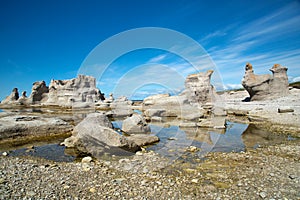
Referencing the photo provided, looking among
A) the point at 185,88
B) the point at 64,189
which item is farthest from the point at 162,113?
the point at 185,88

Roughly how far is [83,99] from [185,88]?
4164 cm

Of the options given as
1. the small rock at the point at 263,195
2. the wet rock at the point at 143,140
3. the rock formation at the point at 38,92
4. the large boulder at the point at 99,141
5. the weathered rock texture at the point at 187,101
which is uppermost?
the rock formation at the point at 38,92

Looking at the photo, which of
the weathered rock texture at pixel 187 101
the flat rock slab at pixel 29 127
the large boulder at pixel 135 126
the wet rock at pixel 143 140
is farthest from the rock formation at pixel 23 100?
the wet rock at pixel 143 140

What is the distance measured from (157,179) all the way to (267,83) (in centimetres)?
3480

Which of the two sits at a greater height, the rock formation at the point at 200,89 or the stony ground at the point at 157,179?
the rock formation at the point at 200,89

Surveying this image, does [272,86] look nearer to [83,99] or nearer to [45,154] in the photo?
[45,154]

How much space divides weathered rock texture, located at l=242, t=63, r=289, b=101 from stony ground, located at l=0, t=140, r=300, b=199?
1152 inches

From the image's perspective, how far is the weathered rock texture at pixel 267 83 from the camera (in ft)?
100

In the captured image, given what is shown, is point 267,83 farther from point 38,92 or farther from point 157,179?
point 38,92

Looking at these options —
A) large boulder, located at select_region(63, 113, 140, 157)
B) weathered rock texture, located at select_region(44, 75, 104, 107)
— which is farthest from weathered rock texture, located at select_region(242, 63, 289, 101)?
weathered rock texture, located at select_region(44, 75, 104, 107)

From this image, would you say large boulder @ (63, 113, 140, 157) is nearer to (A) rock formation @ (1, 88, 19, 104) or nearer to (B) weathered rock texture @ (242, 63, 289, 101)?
(B) weathered rock texture @ (242, 63, 289, 101)

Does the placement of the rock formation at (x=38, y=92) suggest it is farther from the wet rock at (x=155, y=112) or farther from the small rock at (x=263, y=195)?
the small rock at (x=263, y=195)

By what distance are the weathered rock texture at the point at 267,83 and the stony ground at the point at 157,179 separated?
29258mm

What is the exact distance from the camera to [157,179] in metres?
5.27
